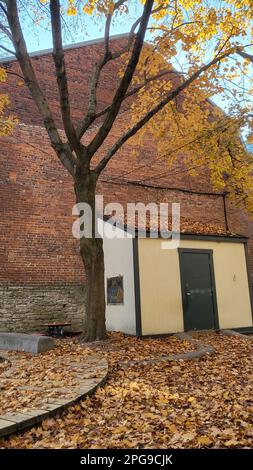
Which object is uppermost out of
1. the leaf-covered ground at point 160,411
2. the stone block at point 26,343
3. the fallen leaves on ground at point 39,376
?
the stone block at point 26,343

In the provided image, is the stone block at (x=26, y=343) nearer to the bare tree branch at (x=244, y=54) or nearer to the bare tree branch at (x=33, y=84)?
the bare tree branch at (x=33, y=84)

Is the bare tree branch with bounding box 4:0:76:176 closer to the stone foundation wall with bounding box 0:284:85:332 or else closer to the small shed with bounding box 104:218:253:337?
the small shed with bounding box 104:218:253:337

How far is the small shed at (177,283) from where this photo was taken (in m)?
9.77

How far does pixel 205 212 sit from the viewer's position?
52.0 ft

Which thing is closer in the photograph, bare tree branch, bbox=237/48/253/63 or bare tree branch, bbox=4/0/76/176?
bare tree branch, bbox=4/0/76/176

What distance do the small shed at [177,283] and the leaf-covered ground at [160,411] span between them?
9.68ft

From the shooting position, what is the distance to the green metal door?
10.4 metres

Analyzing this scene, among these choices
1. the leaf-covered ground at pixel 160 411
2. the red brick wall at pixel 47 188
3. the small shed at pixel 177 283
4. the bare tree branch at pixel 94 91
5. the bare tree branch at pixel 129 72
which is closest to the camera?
the leaf-covered ground at pixel 160 411

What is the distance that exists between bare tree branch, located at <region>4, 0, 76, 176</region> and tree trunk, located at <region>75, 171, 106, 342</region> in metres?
0.42

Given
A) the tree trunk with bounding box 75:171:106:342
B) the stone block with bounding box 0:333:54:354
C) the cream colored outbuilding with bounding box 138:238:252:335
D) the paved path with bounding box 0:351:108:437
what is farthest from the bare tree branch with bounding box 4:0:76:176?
the paved path with bounding box 0:351:108:437

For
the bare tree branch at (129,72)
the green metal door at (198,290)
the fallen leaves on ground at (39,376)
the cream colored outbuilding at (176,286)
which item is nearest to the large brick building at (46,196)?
the cream colored outbuilding at (176,286)

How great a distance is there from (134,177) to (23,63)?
24.2ft

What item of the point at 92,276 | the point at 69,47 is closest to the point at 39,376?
the point at 92,276
